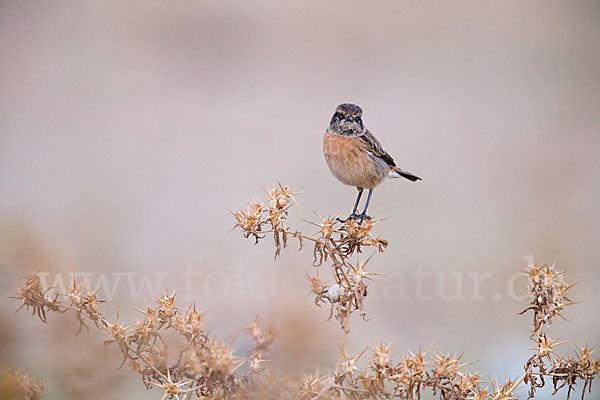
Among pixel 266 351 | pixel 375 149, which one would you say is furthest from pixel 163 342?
pixel 375 149

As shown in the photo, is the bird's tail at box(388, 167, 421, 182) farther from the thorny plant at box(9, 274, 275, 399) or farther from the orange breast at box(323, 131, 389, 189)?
the thorny plant at box(9, 274, 275, 399)

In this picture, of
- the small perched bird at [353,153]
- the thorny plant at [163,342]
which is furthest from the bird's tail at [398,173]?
the thorny plant at [163,342]

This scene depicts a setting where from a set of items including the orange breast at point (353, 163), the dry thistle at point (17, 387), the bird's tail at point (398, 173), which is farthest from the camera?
→ the bird's tail at point (398, 173)

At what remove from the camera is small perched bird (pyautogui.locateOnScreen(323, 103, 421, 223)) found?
5.28 feet

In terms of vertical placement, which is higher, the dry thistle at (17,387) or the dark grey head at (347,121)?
the dark grey head at (347,121)

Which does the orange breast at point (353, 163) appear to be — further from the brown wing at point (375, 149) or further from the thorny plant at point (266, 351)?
the thorny plant at point (266, 351)

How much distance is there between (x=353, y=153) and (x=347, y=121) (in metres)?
0.09

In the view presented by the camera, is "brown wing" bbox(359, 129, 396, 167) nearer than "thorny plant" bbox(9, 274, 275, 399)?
No

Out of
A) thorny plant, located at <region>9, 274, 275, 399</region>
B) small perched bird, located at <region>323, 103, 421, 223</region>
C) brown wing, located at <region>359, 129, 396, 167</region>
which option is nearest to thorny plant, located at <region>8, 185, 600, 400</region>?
thorny plant, located at <region>9, 274, 275, 399</region>

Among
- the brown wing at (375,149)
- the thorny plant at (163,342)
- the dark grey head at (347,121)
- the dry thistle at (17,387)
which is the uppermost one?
the dark grey head at (347,121)

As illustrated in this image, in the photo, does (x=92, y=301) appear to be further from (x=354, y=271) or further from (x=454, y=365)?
(x=454, y=365)

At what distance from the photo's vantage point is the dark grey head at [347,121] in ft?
5.28

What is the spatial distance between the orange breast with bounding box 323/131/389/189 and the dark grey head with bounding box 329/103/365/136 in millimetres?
18

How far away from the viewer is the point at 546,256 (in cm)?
304
